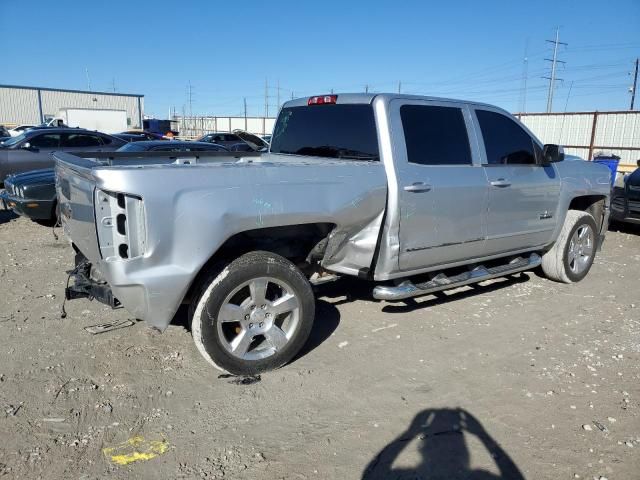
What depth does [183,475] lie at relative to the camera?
265 cm

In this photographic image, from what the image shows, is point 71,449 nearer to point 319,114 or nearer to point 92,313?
point 92,313

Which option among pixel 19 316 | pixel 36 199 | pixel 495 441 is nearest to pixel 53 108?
pixel 36 199

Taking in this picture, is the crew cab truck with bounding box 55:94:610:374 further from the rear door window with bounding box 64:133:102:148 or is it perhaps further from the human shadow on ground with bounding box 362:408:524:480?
the rear door window with bounding box 64:133:102:148

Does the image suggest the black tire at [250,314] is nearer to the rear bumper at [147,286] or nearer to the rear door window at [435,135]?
the rear bumper at [147,286]

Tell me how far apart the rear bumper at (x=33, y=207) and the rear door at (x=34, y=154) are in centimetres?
379

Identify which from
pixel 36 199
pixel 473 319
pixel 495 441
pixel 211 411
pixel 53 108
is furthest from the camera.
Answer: pixel 53 108

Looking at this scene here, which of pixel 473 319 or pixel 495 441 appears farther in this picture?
pixel 473 319

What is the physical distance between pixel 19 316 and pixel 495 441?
13.3 ft

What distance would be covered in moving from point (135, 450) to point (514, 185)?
4004 millimetres

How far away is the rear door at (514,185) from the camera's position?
4.89 m

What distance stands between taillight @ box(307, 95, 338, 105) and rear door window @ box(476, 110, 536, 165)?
1.41 metres

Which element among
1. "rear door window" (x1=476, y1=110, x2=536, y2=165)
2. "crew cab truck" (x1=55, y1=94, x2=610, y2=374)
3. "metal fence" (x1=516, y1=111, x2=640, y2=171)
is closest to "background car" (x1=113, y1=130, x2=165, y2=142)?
"crew cab truck" (x1=55, y1=94, x2=610, y2=374)

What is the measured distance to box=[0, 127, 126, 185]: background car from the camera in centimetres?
1104

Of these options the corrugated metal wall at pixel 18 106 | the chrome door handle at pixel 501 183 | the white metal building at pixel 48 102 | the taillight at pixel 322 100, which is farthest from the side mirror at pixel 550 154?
the corrugated metal wall at pixel 18 106
